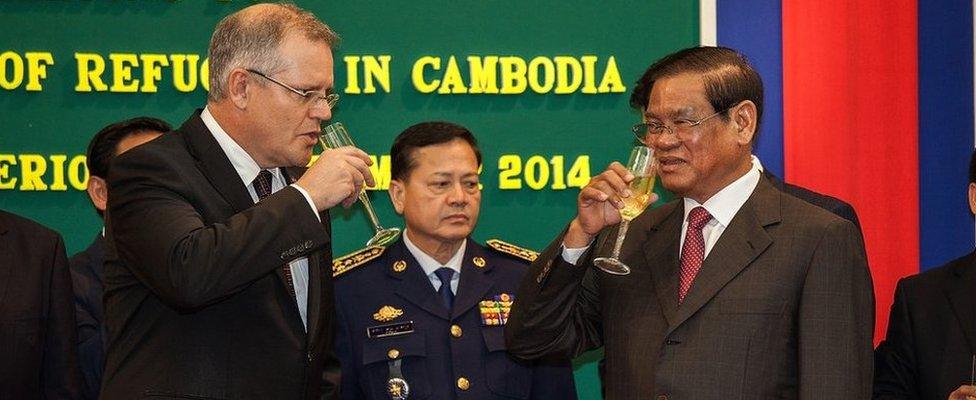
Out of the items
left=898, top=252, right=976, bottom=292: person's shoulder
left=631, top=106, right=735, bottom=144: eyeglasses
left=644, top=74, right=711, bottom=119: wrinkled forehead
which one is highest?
left=644, top=74, right=711, bottom=119: wrinkled forehead

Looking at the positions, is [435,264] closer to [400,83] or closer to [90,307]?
[400,83]

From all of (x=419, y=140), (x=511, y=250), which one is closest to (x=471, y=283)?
(x=511, y=250)

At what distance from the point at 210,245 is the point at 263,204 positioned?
5.6 inches

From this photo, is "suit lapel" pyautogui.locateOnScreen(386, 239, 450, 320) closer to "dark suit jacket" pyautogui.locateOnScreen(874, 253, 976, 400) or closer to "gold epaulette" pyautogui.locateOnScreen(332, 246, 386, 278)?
"gold epaulette" pyautogui.locateOnScreen(332, 246, 386, 278)

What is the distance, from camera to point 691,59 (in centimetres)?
282

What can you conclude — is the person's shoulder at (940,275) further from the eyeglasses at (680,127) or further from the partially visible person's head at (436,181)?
the partially visible person's head at (436,181)

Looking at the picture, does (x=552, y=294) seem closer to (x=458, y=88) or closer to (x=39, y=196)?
(x=458, y=88)

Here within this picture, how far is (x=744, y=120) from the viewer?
2.81 metres

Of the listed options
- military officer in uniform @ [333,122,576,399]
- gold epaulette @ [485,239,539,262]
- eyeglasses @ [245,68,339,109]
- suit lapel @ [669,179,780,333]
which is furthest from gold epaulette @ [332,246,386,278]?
suit lapel @ [669,179,780,333]

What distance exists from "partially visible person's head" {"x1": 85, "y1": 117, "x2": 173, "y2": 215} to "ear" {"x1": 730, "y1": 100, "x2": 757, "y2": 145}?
2042mm

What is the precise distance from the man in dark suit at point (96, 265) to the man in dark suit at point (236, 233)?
117 centimetres

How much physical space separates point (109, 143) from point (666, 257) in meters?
2.08

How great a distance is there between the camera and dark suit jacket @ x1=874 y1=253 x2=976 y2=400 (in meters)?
3.20

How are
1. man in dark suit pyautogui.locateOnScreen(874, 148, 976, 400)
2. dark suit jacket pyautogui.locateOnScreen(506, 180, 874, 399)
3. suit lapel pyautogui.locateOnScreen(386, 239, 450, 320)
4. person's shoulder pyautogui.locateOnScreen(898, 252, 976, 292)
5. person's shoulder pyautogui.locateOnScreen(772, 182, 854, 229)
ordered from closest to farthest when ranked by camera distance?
dark suit jacket pyautogui.locateOnScreen(506, 180, 874, 399) → person's shoulder pyautogui.locateOnScreen(772, 182, 854, 229) → man in dark suit pyautogui.locateOnScreen(874, 148, 976, 400) → person's shoulder pyautogui.locateOnScreen(898, 252, 976, 292) → suit lapel pyautogui.locateOnScreen(386, 239, 450, 320)
